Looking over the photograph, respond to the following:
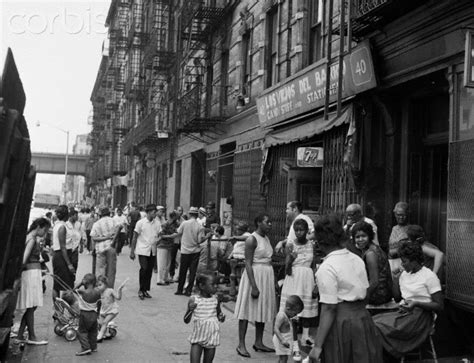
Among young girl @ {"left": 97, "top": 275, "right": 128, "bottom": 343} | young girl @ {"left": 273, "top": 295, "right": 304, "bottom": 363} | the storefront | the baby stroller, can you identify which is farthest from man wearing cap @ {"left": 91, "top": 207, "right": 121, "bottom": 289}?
young girl @ {"left": 273, "top": 295, "right": 304, "bottom": 363}

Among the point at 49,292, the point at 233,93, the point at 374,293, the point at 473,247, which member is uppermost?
the point at 233,93

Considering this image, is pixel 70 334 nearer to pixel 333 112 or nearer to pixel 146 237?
pixel 146 237

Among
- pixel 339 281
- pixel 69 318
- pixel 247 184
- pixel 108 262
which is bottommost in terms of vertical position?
pixel 69 318

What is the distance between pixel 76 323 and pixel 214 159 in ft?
39.9

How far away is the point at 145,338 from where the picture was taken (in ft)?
28.3

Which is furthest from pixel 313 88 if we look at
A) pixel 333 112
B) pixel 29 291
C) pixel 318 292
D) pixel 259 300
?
pixel 29 291

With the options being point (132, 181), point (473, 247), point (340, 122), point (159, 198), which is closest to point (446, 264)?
point (473, 247)

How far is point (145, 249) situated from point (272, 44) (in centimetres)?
→ 677

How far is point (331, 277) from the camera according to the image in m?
4.50

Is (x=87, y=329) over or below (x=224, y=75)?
below

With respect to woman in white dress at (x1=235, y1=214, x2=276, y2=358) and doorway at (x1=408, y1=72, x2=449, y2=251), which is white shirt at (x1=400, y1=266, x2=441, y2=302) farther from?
doorway at (x1=408, y1=72, x2=449, y2=251)

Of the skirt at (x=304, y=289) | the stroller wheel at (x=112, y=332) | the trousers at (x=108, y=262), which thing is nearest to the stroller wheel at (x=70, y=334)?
the stroller wheel at (x=112, y=332)

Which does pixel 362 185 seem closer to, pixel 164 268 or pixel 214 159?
pixel 164 268

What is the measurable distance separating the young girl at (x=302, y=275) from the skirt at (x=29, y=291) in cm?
336
